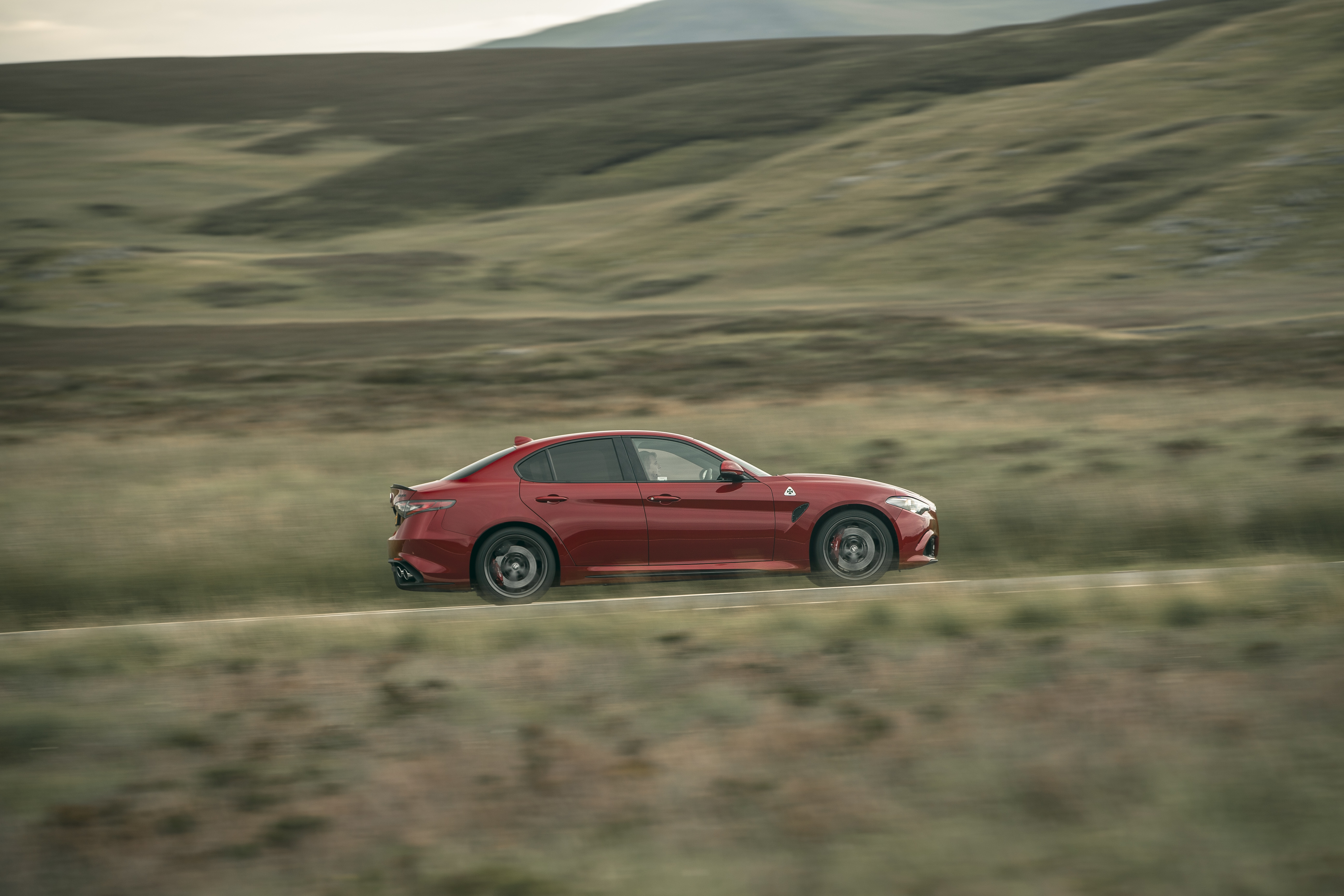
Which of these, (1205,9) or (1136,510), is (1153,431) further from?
(1205,9)

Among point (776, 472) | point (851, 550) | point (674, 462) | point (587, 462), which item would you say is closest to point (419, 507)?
point (587, 462)

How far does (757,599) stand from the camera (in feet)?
30.7

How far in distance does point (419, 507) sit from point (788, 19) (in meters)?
155

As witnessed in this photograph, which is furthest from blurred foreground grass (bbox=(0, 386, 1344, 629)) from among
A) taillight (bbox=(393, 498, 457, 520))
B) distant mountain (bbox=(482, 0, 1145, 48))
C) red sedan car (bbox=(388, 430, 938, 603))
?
distant mountain (bbox=(482, 0, 1145, 48))

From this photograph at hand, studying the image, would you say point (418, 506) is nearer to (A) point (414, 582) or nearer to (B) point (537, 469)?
(A) point (414, 582)

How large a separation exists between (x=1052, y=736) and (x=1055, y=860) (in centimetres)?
127

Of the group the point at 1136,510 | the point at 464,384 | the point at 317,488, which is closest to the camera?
the point at 1136,510

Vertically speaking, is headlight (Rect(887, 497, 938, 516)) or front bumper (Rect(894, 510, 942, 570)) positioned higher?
headlight (Rect(887, 497, 938, 516))

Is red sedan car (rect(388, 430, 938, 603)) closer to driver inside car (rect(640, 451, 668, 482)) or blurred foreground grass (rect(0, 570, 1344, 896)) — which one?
driver inside car (rect(640, 451, 668, 482))

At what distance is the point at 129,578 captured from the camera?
1161cm

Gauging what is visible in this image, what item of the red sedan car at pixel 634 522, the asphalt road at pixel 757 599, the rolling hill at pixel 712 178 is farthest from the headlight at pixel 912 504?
the rolling hill at pixel 712 178

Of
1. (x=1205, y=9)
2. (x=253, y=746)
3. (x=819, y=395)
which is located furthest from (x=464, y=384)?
(x=1205, y=9)

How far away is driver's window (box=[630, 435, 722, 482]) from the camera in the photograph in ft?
A: 31.4

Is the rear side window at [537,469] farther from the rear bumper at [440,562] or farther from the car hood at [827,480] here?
the car hood at [827,480]
